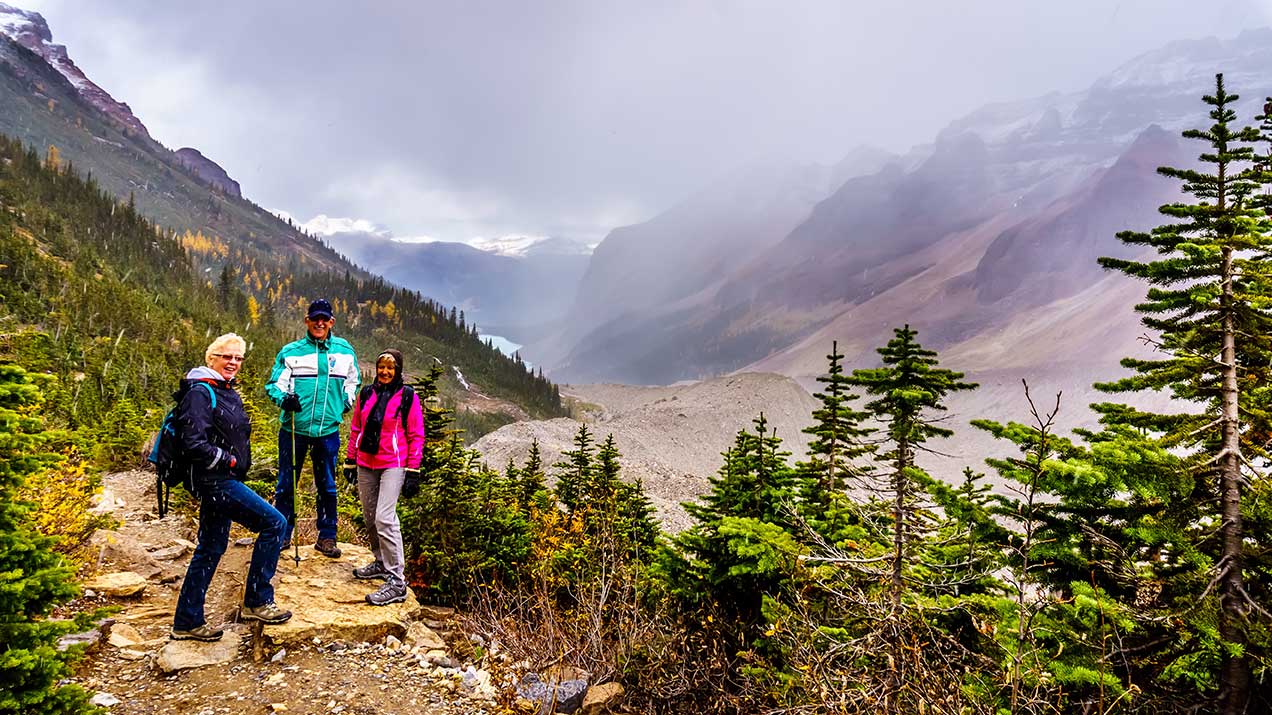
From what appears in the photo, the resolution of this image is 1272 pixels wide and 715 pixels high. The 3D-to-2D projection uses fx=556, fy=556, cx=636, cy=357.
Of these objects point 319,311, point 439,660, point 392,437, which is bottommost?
point 439,660

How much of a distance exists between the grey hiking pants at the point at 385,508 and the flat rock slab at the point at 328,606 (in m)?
0.43

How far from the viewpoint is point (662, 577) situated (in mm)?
7273

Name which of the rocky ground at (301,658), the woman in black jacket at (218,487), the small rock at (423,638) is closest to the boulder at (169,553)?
the rocky ground at (301,658)

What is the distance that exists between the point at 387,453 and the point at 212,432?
1.54 meters

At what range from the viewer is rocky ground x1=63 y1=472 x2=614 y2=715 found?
13.6 ft

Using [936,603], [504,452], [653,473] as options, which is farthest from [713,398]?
[936,603]

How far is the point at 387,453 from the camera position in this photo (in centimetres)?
562

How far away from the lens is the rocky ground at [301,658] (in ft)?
13.6

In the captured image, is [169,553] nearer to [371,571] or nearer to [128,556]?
[128,556]

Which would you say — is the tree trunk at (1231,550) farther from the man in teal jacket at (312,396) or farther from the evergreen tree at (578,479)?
the evergreen tree at (578,479)

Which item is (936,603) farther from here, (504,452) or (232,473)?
(504,452)

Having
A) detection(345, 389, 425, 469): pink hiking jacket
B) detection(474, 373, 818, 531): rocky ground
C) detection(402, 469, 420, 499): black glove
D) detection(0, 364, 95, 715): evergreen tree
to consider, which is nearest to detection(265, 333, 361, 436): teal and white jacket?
detection(345, 389, 425, 469): pink hiking jacket

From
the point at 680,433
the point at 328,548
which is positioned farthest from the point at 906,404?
the point at 680,433

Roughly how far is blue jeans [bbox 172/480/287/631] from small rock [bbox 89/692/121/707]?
2.41ft
